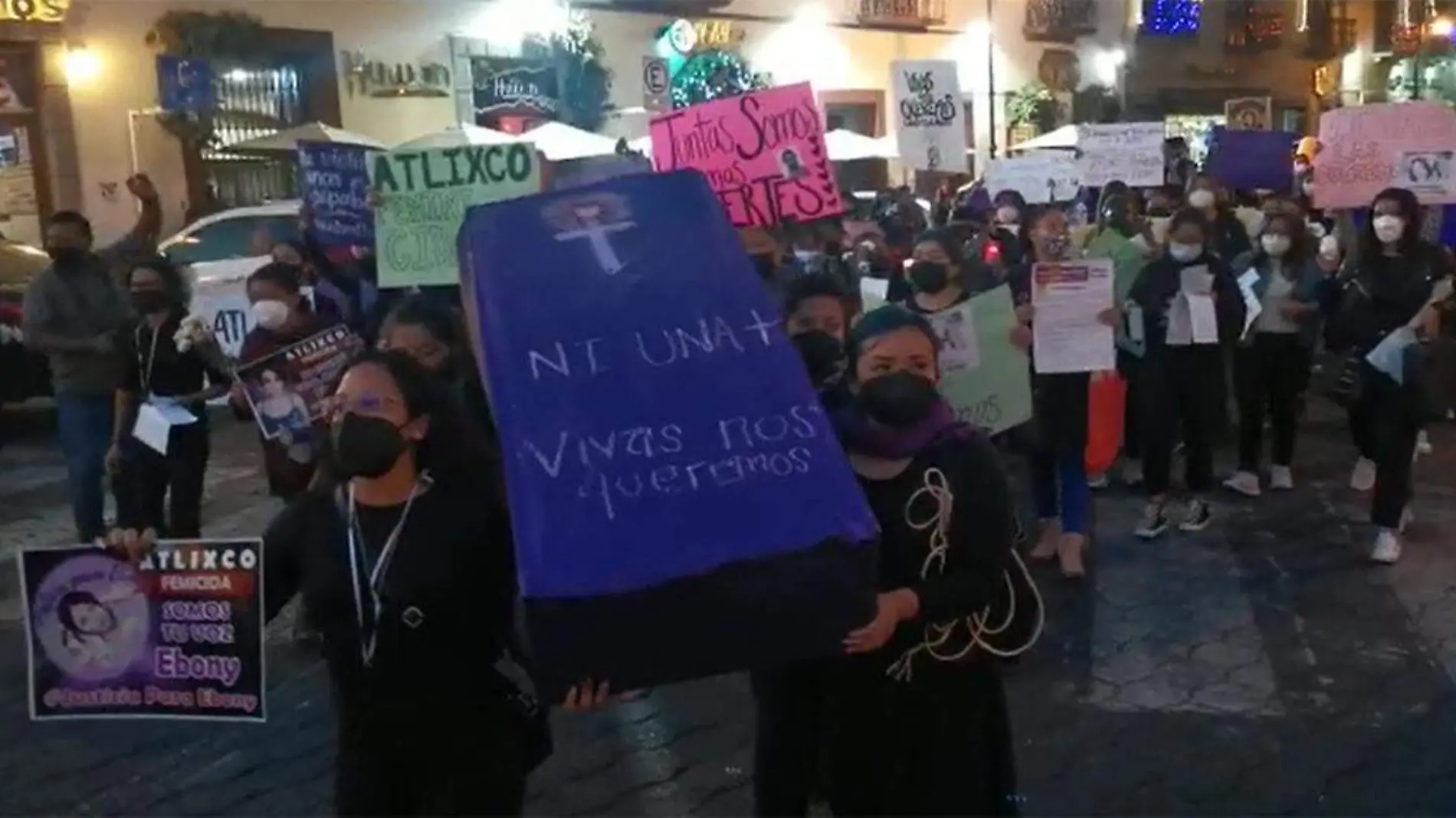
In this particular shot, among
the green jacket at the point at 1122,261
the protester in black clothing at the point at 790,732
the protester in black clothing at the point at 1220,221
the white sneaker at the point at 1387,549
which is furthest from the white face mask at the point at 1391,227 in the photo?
the protester in black clothing at the point at 790,732

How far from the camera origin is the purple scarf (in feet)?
10.9

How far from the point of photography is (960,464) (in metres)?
3.32

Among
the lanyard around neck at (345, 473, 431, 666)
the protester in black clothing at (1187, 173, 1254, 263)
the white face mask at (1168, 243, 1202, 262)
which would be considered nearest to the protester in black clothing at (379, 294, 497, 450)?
the lanyard around neck at (345, 473, 431, 666)

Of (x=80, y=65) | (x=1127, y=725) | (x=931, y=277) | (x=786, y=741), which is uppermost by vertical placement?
(x=80, y=65)

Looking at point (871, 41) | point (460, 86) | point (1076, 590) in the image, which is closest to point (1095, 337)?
point (1076, 590)

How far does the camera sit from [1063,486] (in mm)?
7594

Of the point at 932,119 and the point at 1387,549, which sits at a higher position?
the point at 932,119

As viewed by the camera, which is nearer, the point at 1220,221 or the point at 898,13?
the point at 1220,221

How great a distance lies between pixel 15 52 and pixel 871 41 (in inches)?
627

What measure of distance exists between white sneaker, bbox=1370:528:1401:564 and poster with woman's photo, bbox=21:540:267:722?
229 inches

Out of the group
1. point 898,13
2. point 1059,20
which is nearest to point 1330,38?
point 1059,20

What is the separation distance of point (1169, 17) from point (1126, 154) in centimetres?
2415

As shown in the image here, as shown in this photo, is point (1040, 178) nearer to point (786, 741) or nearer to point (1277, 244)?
point (1277, 244)

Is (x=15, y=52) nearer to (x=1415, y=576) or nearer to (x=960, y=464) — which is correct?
(x=1415, y=576)
